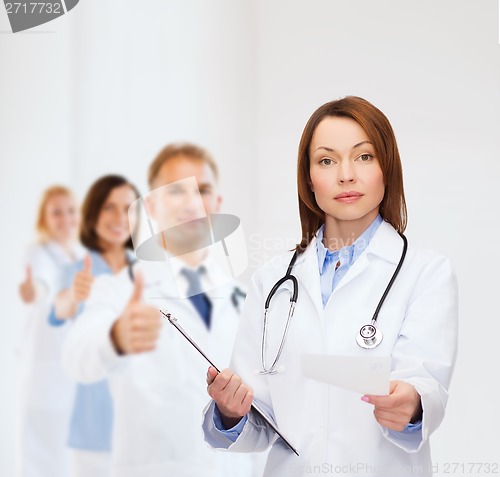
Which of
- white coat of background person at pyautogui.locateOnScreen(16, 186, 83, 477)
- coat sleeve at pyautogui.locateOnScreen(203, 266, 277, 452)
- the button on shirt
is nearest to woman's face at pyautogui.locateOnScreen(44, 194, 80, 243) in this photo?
white coat of background person at pyautogui.locateOnScreen(16, 186, 83, 477)

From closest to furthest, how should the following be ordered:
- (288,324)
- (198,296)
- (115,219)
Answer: (288,324) → (198,296) → (115,219)

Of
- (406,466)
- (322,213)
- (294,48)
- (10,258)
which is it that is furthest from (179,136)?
(406,466)

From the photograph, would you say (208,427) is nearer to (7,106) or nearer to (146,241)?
(146,241)

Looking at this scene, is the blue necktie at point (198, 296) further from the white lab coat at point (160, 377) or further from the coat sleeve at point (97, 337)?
the coat sleeve at point (97, 337)

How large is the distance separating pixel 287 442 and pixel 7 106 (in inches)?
85.8

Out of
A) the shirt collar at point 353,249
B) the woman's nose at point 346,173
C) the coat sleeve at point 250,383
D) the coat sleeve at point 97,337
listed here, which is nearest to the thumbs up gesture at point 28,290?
the coat sleeve at point 97,337

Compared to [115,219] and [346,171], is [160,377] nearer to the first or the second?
[115,219]

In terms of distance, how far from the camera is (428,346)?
4.31 ft

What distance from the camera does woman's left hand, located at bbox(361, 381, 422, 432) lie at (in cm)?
119

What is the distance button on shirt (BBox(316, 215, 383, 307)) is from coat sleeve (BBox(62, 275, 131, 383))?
1.50 metres

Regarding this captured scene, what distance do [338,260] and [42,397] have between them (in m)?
1.77

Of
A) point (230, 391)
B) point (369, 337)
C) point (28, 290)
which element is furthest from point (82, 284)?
point (369, 337)

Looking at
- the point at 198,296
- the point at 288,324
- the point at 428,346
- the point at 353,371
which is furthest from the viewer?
the point at 198,296

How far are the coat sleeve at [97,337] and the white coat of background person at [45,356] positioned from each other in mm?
49
